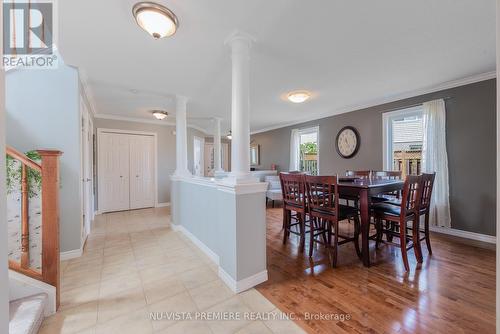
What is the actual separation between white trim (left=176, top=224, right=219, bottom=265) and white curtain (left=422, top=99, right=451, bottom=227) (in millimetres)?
3357

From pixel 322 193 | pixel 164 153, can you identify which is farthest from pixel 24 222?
pixel 164 153

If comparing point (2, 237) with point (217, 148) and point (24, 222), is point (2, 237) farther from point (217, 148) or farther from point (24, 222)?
point (217, 148)

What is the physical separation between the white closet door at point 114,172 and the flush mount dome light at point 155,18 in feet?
13.4

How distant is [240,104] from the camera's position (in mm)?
1954

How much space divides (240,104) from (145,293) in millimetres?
1866

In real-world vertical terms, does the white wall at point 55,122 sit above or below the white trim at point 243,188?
above

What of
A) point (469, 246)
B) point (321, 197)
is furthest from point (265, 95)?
point (469, 246)

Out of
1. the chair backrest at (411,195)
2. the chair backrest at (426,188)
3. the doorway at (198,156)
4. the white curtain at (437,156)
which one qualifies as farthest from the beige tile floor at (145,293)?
the doorway at (198,156)

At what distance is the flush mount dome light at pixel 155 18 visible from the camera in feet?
5.05

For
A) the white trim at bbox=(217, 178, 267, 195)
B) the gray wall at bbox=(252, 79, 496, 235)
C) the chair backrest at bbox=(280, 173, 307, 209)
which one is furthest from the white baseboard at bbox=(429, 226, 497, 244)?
the white trim at bbox=(217, 178, 267, 195)

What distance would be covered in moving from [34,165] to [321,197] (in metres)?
2.61

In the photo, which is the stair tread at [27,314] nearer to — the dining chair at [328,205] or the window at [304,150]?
the dining chair at [328,205]

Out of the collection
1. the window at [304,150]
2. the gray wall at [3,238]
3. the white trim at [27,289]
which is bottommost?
the white trim at [27,289]

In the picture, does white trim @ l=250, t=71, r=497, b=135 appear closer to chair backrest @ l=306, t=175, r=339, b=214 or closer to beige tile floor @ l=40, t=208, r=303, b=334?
chair backrest @ l=306, t=175, r=339, b=214
